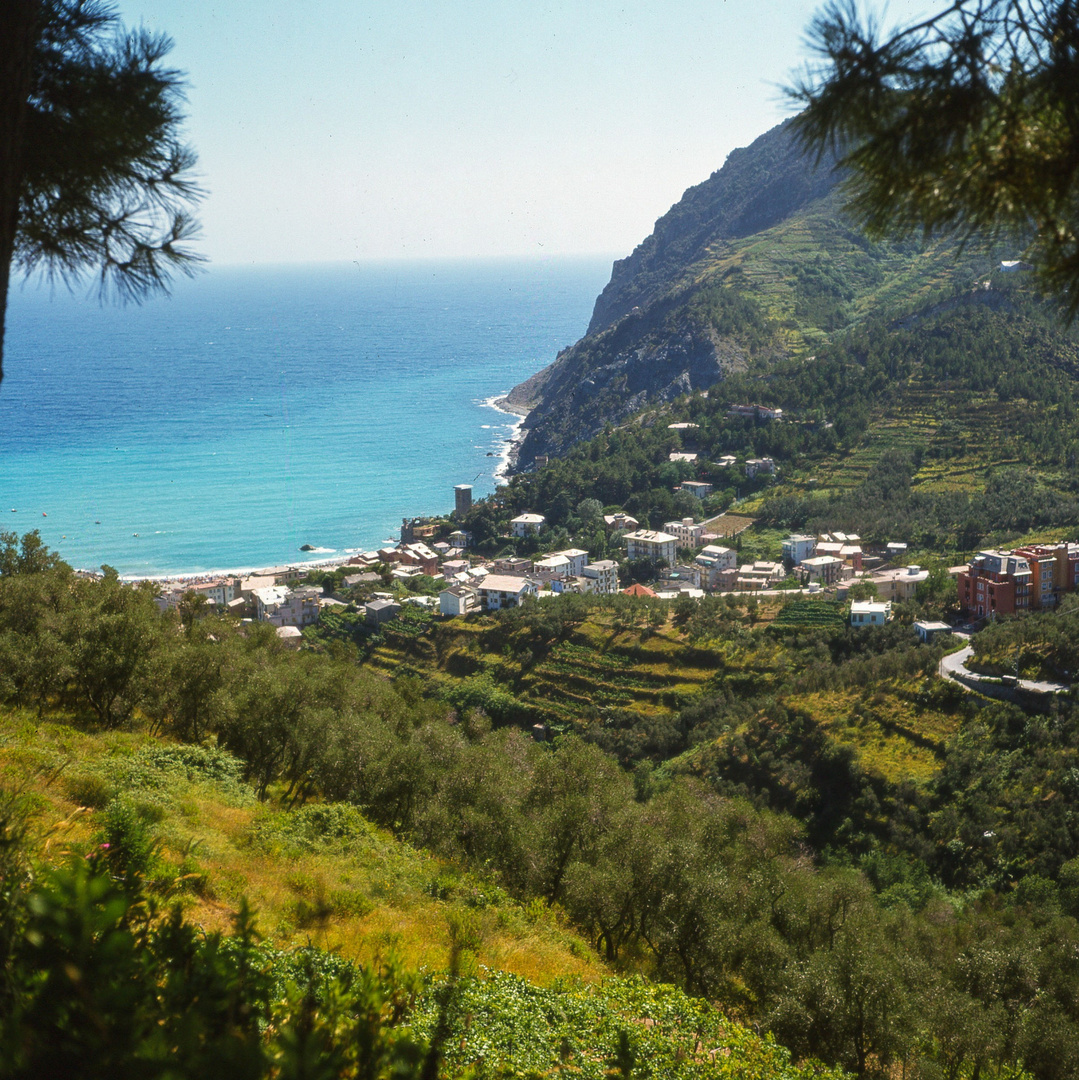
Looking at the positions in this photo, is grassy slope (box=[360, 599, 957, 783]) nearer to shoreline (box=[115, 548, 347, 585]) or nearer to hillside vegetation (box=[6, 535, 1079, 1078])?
hillside vegetation (box=[6, 535, 1079, 1078])

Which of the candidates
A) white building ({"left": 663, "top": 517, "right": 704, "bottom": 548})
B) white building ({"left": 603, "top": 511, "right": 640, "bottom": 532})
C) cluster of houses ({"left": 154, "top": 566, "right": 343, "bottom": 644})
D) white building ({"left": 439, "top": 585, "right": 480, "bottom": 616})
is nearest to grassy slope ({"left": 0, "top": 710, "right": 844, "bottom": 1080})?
white building ({"left": 439, "top": 585, "right": 480, "bottom": 616})

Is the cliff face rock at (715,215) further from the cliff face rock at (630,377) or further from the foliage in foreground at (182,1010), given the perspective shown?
the foliage in foreground at (182,1010)

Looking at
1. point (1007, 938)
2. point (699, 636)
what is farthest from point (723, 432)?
point (1007, 938)

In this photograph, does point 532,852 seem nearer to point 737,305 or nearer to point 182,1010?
point 182,1010

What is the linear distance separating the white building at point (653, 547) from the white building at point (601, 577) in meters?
2.23

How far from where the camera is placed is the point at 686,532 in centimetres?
4456

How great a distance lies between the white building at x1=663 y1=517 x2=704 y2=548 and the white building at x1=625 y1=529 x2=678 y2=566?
72 centimetres

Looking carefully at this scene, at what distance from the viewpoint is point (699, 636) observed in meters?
29.1

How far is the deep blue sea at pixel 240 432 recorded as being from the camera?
49219mm

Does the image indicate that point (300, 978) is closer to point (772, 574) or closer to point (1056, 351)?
point (772, 574)

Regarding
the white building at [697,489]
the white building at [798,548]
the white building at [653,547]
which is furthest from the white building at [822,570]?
the white building at [697,489]

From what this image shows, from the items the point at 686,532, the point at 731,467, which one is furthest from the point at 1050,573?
the point at 731,467

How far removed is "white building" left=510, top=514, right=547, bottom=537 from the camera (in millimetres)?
48625

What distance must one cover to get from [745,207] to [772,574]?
8472 centimetres
